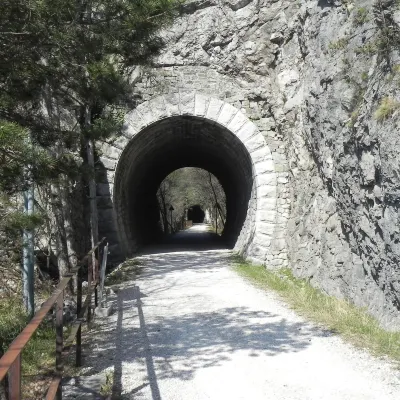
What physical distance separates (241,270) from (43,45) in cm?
593

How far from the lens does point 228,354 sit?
424 centimetres

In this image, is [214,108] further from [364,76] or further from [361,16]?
[364,76]

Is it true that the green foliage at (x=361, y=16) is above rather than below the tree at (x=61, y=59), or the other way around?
above

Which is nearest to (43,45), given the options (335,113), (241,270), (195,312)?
(195,312)

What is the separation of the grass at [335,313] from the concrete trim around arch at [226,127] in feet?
5.56

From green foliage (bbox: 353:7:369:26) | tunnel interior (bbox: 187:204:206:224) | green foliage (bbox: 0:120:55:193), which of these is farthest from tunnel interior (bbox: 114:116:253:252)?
tunnel interior (bbox: 187:204:206:224)

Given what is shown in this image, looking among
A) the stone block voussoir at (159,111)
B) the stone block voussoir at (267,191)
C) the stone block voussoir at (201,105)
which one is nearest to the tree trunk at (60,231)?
the stone block voussoir at (159,111)

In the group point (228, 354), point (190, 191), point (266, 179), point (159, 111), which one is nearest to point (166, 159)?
point (159, 111)

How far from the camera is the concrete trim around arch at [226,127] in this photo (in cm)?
964

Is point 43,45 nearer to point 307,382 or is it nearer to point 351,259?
point 307,382

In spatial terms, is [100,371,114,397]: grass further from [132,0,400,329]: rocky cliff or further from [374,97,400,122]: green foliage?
[374,97,400,122]: green foliage

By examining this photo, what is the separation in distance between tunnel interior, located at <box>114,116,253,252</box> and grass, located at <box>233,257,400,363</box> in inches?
134

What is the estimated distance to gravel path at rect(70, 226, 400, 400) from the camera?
11.4 ft

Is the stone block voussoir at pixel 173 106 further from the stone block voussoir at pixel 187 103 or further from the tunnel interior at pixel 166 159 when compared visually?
the tunnel interior at pixel 166 159
